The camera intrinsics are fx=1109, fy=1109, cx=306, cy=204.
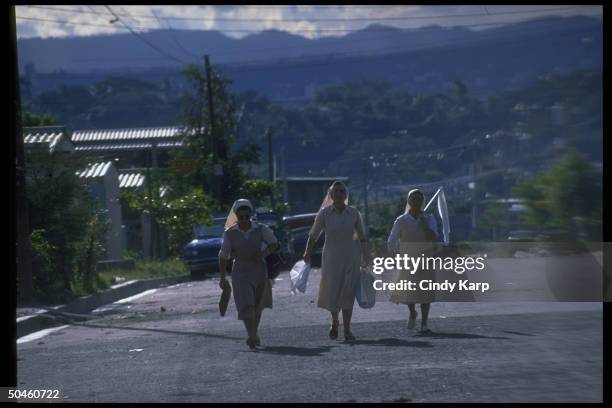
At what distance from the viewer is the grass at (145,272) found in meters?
25.6

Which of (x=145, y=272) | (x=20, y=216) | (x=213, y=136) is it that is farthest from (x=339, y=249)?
(x=213, y=136)

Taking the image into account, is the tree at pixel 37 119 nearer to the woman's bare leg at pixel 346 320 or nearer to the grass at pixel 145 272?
the grass at pixel 145 272

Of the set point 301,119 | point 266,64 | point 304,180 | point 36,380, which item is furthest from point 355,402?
point 304,180

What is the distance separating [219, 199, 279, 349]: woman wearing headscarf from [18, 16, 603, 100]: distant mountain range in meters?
3.30

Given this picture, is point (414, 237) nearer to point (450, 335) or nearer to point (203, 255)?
point (450, 335)

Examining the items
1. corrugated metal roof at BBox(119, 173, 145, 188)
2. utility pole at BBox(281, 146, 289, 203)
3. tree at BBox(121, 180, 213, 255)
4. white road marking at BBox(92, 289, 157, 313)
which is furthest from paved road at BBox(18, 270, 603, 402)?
corrugated metal roof at BBox(119, 173, 145, 188)

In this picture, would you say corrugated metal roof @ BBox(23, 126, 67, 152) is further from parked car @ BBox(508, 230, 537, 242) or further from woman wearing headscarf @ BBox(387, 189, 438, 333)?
parked car @ BBox(508, 230, 537, 242)

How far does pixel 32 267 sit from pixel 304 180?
1810cm

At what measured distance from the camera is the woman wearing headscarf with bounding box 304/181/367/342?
39.6 feet

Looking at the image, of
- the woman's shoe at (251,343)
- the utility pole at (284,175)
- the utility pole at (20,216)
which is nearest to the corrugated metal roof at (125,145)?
the utility pole at (284,175)

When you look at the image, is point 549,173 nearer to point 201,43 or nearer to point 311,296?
point 311,296

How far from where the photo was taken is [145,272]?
28844mm

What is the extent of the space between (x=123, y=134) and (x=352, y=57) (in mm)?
33512

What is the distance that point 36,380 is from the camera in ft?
33.2
